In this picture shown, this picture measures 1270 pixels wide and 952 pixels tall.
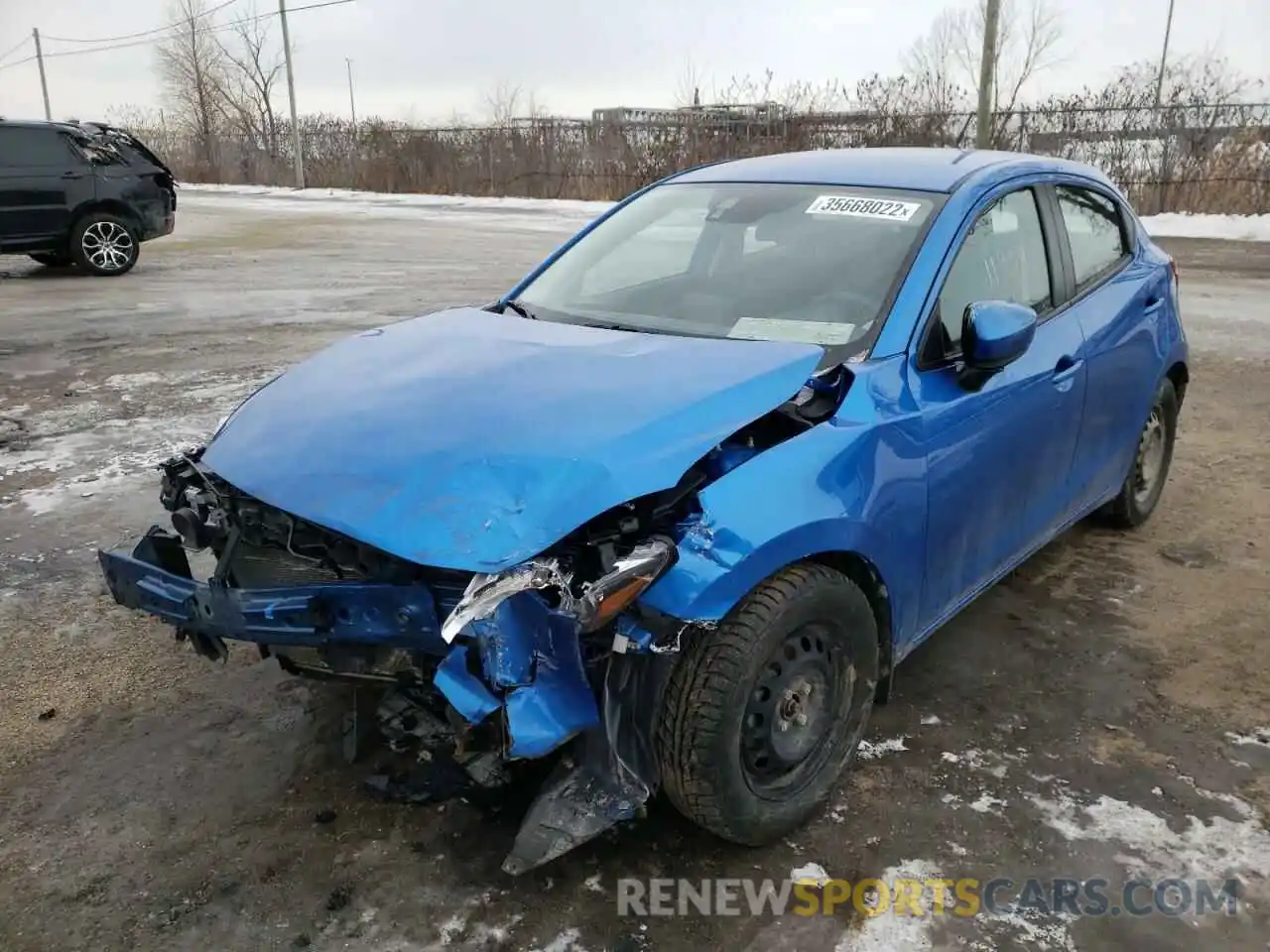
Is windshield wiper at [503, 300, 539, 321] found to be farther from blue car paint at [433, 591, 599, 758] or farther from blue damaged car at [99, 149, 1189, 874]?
blue car paint at [433, 591, 599, 758]

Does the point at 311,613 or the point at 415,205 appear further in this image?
the point at 415,205

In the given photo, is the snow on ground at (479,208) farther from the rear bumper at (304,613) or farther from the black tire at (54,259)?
the rear bumper at (304,613)

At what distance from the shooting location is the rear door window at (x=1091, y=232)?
3814 millimetres

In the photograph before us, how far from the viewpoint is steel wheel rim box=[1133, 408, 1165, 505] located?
4516 millimetres

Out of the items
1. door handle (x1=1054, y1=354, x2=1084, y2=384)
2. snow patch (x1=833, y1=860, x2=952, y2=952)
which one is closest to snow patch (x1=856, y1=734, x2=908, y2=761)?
snow patch (x1=833, y1=860, x2=952, y2=952)

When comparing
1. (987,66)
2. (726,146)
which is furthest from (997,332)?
(726,146)

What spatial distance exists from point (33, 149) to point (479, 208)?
1311 centimetres

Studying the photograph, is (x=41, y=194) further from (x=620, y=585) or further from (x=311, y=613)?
(x=620, y=585)

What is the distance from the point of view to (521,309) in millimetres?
3674

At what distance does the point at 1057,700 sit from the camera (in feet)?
10.9

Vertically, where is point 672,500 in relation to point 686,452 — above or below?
below

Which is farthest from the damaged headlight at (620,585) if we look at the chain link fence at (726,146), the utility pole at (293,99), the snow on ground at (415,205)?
the utility pole at (293,99)

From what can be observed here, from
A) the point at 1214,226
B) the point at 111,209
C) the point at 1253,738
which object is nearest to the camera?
the point at 1253,738

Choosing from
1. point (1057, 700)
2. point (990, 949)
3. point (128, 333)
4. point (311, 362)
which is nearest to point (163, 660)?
point (311, 362)
